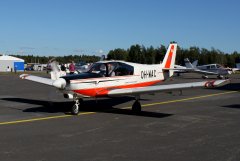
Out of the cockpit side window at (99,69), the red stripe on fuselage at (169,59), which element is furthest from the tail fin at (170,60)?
the cockpit side window at (99,69)

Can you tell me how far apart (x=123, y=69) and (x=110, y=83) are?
97cm

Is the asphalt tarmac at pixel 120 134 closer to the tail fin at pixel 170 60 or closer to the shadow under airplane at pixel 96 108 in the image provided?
the shadow under airplane at pixel 96 108

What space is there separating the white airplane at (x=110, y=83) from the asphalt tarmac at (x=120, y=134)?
761 millimetres

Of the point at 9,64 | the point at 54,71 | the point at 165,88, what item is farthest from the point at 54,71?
the point at 9,64

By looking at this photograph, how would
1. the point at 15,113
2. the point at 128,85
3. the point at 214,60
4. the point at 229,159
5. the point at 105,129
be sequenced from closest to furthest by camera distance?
1. the point at 229,159
2. the point at 105,129
3. the point at 15,113
4. the point at 128,85
5. the point at 214,60

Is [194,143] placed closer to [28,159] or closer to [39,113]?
[28,159]

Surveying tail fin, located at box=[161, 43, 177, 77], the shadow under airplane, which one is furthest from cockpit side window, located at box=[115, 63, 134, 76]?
tail fin, located at box=[161, 43, 177, 77]

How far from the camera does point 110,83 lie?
11.3 m

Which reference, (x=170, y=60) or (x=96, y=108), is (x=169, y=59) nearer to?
(x=170, y=60)

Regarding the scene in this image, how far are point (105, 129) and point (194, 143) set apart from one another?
8.49 feet

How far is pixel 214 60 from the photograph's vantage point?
10662cm

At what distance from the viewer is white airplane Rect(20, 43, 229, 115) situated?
10.3m

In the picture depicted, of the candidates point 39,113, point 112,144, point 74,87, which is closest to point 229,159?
point 112,144

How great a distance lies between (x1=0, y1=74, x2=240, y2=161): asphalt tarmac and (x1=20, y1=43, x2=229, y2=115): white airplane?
0.76 meters
